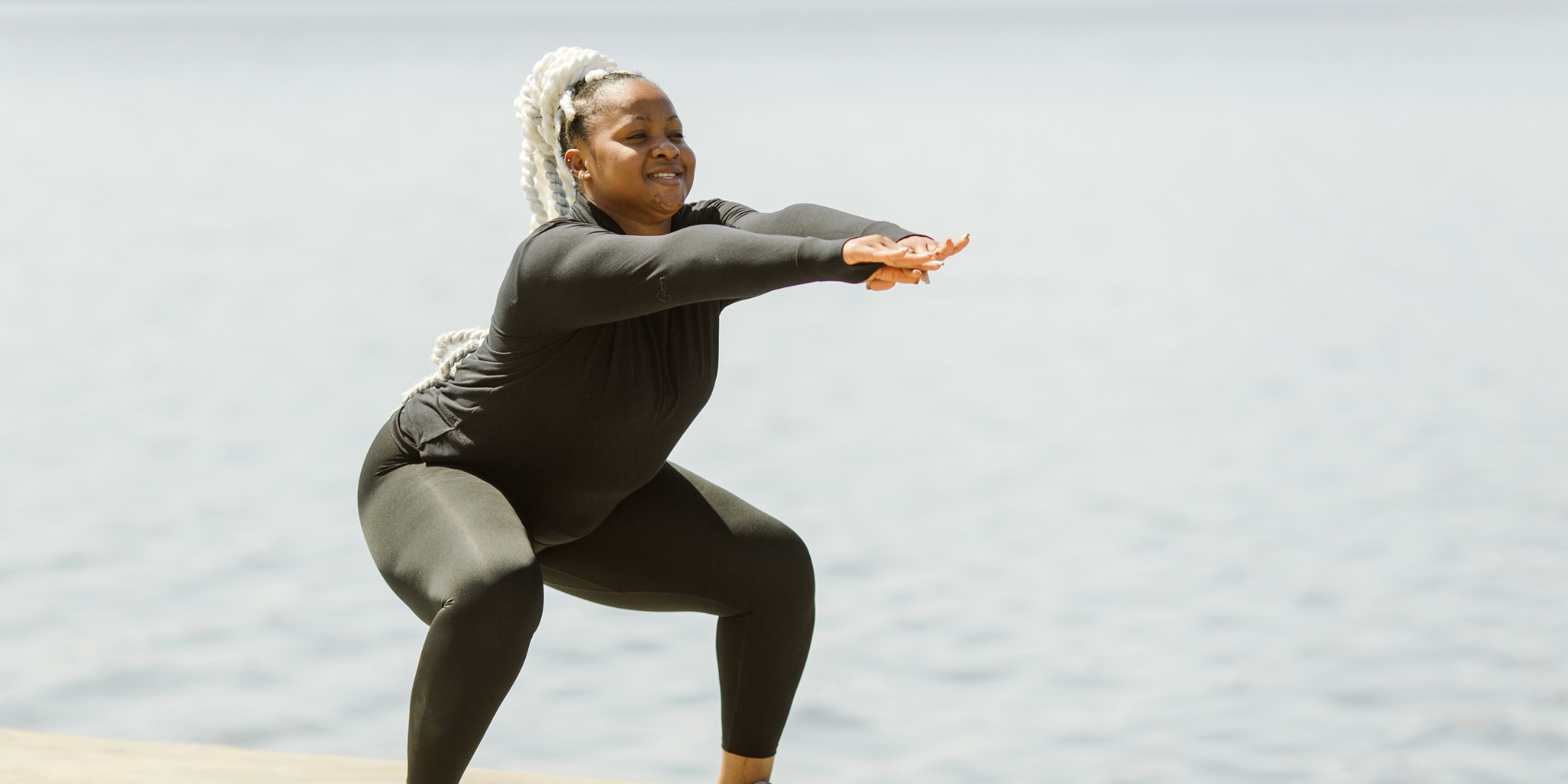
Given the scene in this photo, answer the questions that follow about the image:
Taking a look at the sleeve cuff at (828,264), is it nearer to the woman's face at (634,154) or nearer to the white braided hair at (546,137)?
the woman's face at (634,154)

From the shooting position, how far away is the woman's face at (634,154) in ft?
10.00

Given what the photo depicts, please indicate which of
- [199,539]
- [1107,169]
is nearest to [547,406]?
[199,539]

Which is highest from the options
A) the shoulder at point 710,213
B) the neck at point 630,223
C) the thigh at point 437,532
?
the shoulder at point 710,213

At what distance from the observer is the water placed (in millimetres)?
5426

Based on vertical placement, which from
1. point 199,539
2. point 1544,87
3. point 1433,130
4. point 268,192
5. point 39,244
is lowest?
point 199,539

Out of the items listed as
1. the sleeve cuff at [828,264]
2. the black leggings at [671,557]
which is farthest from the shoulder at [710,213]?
the sleeve cuff at [828,264]

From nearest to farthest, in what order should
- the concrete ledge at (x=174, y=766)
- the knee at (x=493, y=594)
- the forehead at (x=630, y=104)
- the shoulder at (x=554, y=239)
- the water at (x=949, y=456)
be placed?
the knee at (x=493, y=594) < the shoulder at (x=554, y=239) < the forehead at (x=630, y=104) < the concrete ledge at (x=174, y=766) < the water at (x=949, y=456)

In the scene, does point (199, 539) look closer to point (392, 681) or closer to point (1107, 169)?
point (392, 681)

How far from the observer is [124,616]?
6.30 metres

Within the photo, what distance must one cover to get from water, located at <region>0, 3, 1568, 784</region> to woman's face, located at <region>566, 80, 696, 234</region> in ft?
7.72

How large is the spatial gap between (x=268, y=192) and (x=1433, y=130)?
15.5m

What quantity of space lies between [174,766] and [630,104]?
180 cm

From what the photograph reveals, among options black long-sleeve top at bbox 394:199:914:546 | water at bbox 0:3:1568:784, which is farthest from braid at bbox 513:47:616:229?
water at bbox 0:3:1568:784

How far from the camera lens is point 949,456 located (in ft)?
28.0
